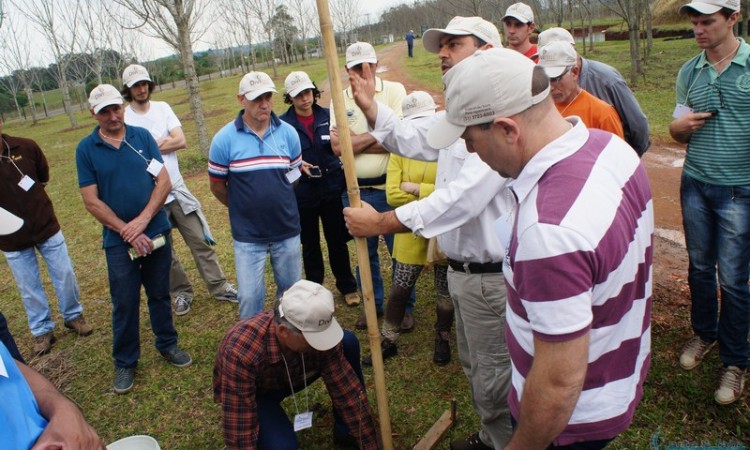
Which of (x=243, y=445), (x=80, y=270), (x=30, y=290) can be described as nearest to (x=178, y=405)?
(x=243, y=445)

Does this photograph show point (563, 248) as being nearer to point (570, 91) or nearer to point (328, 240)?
point (570, 91)

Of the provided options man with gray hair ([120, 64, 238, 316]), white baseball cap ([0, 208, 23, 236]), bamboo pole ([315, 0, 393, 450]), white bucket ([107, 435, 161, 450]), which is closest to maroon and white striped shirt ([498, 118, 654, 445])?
bamboo pole ([315, 0, 393, 450])

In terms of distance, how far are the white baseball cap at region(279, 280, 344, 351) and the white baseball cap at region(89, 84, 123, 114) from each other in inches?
86.6

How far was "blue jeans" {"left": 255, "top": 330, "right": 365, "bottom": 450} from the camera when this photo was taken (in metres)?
2.82

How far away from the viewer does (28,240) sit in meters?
4.48

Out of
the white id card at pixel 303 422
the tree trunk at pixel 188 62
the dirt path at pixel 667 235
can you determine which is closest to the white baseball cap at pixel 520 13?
the dirt path at pixel 667 235

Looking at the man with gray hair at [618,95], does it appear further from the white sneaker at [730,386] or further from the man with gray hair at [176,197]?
the man with gray hair at [176,197]

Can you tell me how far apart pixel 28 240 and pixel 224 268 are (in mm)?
2180

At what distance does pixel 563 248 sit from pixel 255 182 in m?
2.80

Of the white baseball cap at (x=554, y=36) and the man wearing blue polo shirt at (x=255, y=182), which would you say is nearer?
the white baseball cap at (x=554, y=36)

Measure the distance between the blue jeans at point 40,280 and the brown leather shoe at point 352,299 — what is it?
260 cm

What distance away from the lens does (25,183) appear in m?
4.42

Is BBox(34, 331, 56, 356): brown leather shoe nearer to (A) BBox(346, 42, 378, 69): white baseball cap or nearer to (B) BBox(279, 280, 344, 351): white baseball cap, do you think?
(B) BBox(279, 280, 344, 351): white baseball cap

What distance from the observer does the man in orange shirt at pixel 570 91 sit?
3.01m
